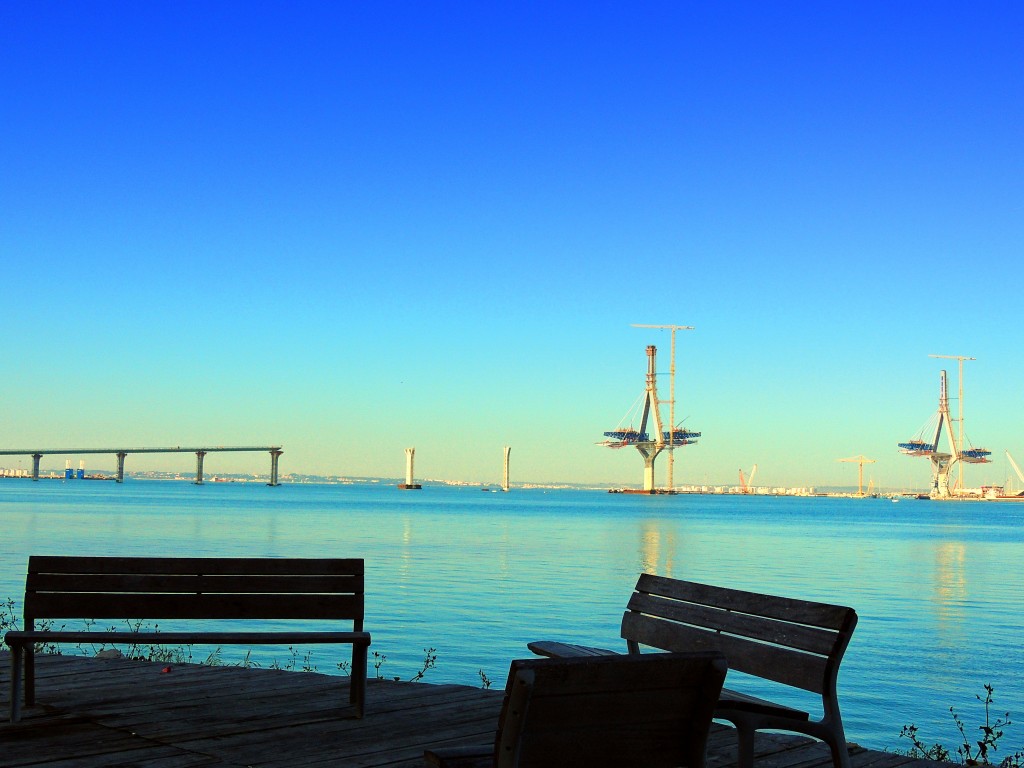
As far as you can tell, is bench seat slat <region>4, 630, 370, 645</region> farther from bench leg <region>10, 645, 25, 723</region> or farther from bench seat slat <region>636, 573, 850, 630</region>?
bench seat slat <region>636, 573, 850, 630</region>

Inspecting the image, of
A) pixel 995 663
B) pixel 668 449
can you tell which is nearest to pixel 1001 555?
pixel 995 663

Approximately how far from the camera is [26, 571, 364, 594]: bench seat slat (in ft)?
16.7

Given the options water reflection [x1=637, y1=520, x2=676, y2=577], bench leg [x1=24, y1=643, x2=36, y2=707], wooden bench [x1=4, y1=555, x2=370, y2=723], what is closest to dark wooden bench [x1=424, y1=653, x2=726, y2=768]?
wooden bench [x1=4, y1=555, x2=370, y2=723]

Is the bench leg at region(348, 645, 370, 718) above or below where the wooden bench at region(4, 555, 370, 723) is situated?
below

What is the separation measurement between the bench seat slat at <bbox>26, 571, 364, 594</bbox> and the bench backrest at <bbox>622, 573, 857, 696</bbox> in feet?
4.78

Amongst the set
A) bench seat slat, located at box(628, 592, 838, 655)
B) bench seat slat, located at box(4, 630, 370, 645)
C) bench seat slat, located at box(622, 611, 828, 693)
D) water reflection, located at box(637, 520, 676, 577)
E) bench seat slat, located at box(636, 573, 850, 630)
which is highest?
bench seat slat, located at box(636, 573, 850, 630)

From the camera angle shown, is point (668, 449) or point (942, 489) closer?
point (668, 449)

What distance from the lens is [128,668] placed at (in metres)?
6.09

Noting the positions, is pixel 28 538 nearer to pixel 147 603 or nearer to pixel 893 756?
pixel 147 603

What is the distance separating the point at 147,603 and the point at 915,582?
21599mm

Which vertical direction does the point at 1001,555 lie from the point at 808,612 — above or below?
below

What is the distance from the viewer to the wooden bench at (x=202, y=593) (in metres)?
5.02

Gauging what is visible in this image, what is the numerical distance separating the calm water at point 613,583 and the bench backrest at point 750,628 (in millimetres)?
4542

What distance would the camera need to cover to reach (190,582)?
5.17 m
